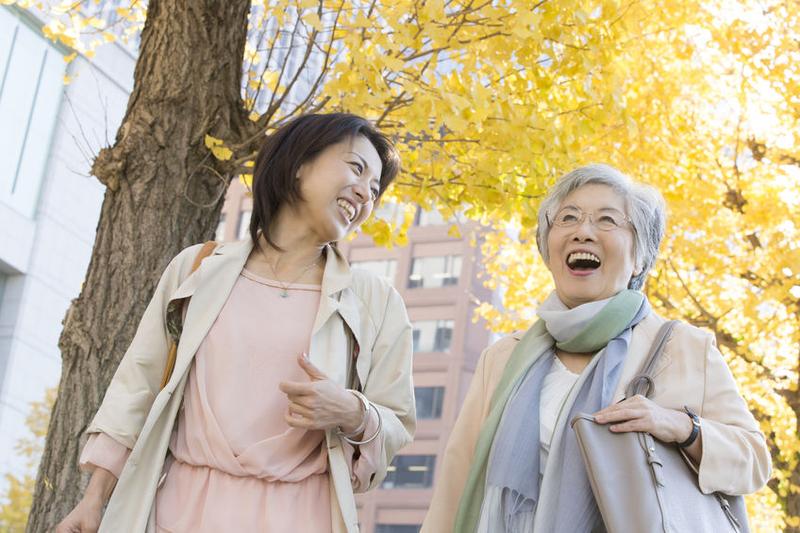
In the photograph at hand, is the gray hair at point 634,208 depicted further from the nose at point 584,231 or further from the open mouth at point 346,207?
the open mouth at point 346,207

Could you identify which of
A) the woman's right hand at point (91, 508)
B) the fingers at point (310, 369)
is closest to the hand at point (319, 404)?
the fingers at point (310, 369)

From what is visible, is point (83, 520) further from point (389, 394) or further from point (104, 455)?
point (389, 394)

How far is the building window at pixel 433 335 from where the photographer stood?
40.7 meters

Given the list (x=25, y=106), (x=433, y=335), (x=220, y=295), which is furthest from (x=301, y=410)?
(x=433, y=335)

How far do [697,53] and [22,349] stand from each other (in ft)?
59.4

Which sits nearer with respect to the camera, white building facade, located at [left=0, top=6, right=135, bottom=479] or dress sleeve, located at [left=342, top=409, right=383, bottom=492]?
dress sleeve, located at [left=342, top=409, right=383, bottom=492]

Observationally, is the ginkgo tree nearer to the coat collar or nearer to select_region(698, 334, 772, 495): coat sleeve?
the coat collar

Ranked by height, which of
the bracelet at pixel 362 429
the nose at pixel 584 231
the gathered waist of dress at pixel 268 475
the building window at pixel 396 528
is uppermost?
the building window at pixel 396 528

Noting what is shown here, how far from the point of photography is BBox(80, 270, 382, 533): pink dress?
2924 millimetres

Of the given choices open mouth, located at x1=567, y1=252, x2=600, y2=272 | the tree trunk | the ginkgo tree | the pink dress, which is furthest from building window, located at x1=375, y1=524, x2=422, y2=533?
the pink dress

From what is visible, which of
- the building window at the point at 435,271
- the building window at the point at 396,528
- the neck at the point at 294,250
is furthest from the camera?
the building window at the point at 435,271

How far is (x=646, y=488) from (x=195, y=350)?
130cm

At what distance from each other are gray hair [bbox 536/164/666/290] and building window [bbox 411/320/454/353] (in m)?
37.1

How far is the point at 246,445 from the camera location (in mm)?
2967
